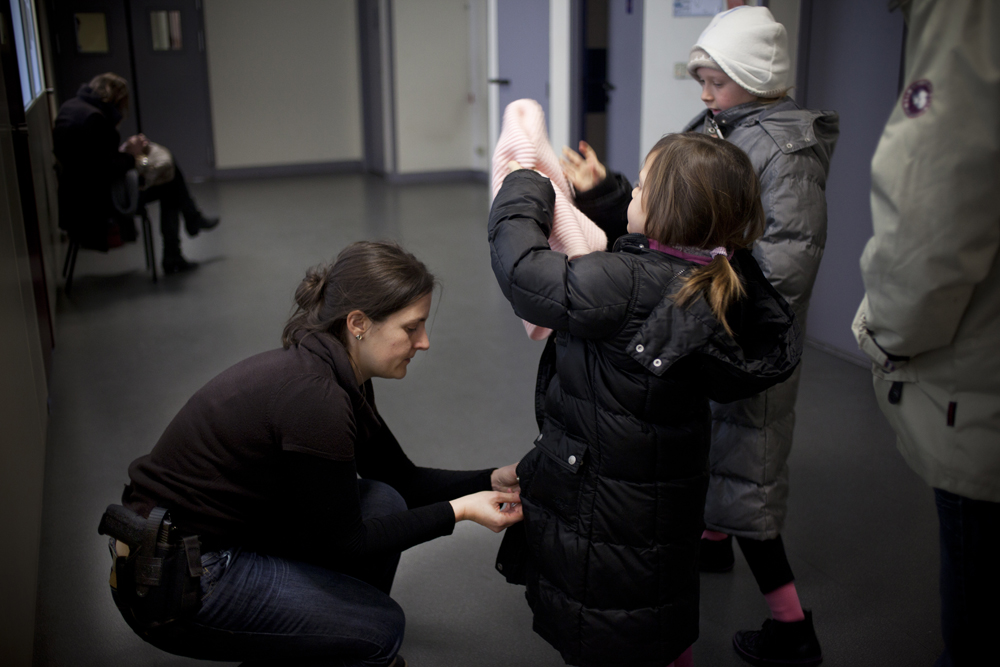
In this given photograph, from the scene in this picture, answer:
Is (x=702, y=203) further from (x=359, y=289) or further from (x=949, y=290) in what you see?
(x=359, y=289)

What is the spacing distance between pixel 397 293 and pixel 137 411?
7.47ft

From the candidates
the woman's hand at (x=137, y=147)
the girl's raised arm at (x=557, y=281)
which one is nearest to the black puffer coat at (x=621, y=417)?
the girl's raised arm at (x=557, y=281)

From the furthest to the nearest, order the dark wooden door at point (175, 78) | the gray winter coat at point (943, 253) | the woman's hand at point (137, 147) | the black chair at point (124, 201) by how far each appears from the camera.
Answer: the dark wooden door at point (175, 78) < the woman's hand at point (137, 147) < the black chair at point (124, 201) < the gray winter coat at point (943, 253)

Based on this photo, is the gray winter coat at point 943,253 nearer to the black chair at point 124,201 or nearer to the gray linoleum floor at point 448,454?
the gray linoleum floor at point 448,454

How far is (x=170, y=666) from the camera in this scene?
203cm

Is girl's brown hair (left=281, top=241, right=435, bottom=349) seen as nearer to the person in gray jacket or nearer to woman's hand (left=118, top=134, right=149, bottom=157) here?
the person in gray jacket

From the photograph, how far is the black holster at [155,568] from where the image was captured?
1484mm

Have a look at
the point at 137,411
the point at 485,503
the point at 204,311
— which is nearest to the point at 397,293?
the point at 485,503

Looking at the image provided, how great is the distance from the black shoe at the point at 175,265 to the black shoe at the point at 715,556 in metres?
4.36

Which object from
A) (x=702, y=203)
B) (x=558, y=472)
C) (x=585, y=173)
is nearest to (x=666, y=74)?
(x=585, y=173)

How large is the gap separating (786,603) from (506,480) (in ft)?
2.32

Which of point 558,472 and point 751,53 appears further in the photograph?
point 751,53

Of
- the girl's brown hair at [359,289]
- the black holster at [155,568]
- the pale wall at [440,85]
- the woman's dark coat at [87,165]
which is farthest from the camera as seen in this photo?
the pale wall at [440,85]

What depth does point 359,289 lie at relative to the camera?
5.28 feet
